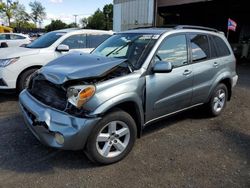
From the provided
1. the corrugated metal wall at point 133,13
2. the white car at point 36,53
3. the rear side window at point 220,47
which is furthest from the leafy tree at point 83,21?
the rear side window at point 220,47

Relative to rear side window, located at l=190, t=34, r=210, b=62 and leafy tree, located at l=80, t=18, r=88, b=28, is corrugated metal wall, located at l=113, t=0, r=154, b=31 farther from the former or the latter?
leafy tree, located at l=80, t=18, r=88, b=28

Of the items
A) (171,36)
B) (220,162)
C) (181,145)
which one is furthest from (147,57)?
(220,162)

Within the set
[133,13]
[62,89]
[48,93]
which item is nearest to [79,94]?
[62,89]

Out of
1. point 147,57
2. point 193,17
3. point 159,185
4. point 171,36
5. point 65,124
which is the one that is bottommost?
point 159,185

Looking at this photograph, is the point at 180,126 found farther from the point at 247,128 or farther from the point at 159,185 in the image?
the point at 159,185

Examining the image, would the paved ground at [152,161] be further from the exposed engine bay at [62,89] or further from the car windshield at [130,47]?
the car windshield at [130,47]

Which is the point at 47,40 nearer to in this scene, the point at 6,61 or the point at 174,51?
the point at 6,61

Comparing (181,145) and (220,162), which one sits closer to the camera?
(220,162)

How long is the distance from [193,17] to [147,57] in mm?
21119

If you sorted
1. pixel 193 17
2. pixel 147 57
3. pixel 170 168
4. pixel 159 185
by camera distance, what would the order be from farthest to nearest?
1. pixel 193 17
2. pixel 147 57
3. pixel 170 168
4. pixel 159 185

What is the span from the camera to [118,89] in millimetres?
3504

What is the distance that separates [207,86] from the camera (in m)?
5.03

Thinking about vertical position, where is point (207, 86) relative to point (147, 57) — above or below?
below

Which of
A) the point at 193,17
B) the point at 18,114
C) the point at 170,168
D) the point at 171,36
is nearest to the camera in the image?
the point at 170,168
